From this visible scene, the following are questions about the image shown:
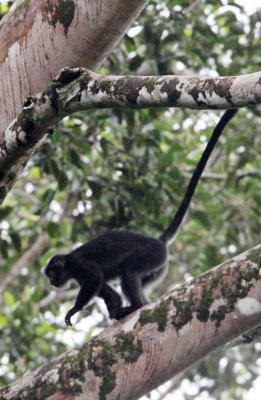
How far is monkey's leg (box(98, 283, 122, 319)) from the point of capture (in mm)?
5320

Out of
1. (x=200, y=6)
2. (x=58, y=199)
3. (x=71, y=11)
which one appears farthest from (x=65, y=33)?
(x=58, y=199)

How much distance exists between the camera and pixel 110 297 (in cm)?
545

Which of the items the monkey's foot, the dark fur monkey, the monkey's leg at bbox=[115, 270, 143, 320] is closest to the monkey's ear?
the dark fur monkey

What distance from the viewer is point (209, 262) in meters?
6.18

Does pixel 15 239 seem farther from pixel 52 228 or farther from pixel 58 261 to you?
pixel 58 261

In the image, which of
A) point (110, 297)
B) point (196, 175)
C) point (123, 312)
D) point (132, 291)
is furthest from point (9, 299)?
point (196, 175)

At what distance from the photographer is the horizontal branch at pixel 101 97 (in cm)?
253

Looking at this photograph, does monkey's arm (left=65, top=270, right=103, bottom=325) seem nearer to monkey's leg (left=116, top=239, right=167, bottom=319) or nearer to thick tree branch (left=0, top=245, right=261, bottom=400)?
monkey's leg (left=116, top=239, right=167, bottom=319)

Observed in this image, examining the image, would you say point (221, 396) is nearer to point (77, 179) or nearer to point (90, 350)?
point (77, 179)

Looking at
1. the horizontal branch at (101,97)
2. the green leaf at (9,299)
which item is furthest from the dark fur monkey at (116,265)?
the green leaf at (9,299)

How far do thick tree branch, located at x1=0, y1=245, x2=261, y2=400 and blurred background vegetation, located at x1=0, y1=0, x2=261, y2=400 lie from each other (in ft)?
8.17

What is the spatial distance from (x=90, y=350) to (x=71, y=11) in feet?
5.72

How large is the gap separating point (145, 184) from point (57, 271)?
117 centimetres

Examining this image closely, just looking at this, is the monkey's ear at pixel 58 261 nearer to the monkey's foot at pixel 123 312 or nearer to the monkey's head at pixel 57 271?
the monkey's head at pixel 57 271
